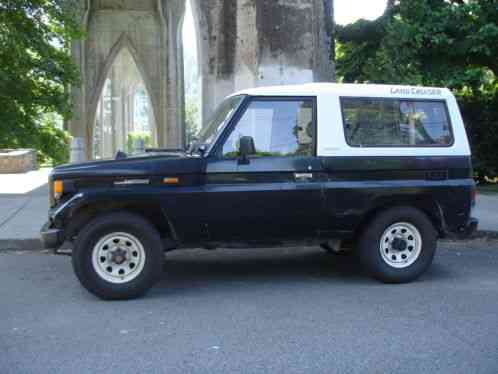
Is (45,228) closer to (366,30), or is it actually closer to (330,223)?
(330,223)

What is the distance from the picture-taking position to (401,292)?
6609 mm

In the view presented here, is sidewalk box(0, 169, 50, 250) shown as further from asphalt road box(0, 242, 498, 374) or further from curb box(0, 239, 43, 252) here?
asphalt road box(0, 242, 498, 374)

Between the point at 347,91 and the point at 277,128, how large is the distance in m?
0.86

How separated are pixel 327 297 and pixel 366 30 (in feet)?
36.2

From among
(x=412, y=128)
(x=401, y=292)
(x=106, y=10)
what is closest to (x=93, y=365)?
(x=401, y=292)

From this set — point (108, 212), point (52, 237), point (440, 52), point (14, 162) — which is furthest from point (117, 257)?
point (14, 162)

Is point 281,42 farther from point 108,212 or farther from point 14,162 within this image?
point 14,162

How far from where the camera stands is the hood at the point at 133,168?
6.32m

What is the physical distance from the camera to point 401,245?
6.99 m

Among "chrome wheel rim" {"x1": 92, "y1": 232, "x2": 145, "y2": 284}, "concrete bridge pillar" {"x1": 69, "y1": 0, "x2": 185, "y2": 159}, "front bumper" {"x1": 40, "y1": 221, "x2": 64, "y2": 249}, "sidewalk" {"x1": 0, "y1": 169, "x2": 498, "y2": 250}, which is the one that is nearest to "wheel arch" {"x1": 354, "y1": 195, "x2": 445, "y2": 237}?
"chrome wheel rim" {"x1": 92, "y1": 232, "x2": 145, "y2": 284}

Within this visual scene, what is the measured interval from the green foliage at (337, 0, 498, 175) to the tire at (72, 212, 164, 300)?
9.32m

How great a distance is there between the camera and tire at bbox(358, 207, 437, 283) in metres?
6.89

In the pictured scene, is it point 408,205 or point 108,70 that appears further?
point 108,70

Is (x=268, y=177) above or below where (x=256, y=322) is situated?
above
